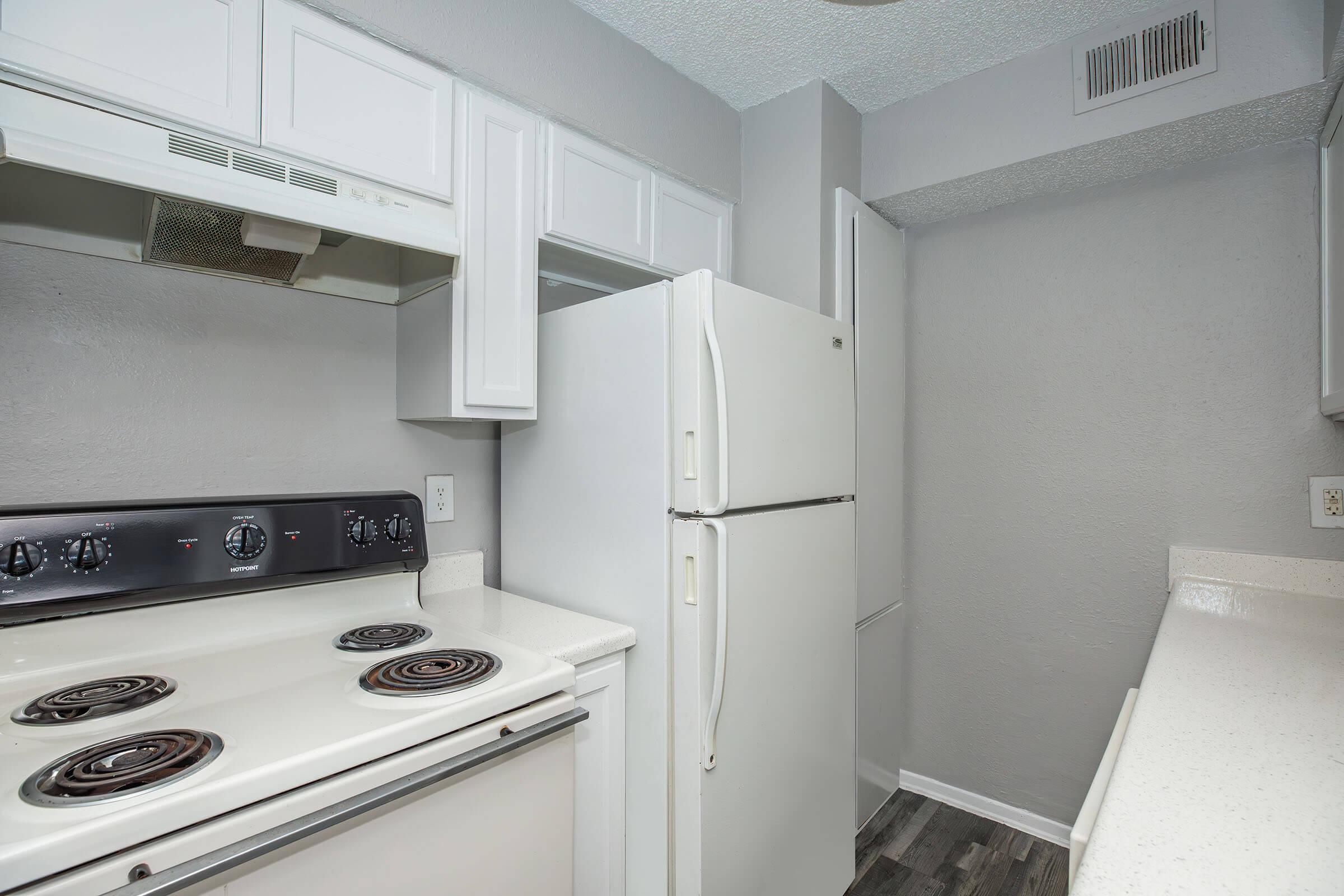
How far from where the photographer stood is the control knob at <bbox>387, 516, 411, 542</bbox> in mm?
1551

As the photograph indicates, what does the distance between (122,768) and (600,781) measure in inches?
34.8

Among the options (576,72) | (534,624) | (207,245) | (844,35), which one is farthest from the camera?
(844,35)

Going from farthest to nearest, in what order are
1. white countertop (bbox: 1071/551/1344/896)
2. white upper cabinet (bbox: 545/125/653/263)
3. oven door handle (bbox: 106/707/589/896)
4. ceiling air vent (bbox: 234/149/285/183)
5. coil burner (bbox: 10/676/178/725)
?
1. white upper cabinet (bbox: 545/125/653/263)
2. ceiling air vent (bbox: 234/149/285/183)
3. coil burner (bbox: 10/676/178/725)
4. oven door handle (bbox: 106/707/589/896)
5. white countertop (bbox: 1071/551/1344/896)

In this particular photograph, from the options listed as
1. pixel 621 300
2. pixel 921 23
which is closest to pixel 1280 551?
pixel 921 23

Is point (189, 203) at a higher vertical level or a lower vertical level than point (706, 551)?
higher

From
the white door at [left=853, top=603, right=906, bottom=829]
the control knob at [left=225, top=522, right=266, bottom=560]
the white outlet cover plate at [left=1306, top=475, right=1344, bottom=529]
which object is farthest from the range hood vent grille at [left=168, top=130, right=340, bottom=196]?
the white outlet cover plate at [left=1306, top=475, right=1344, bottom=529]

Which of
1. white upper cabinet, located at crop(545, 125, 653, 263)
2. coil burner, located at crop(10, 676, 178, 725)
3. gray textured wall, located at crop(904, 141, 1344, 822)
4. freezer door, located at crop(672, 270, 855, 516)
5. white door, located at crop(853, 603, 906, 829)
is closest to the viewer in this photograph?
coil burner, located at crop(10, 676, 178, 725)

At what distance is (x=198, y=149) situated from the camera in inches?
44.8

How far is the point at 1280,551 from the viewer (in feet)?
6.11

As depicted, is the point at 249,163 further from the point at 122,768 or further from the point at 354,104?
the point at 122,768

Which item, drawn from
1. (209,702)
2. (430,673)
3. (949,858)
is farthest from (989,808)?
(209,702)

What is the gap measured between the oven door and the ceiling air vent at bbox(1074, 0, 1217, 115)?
7.29 ft

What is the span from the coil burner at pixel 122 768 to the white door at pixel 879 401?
1.76 metres

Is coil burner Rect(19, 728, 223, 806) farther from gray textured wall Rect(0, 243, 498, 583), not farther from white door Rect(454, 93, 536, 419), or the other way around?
white door Rect(454, 93, 536, 419)
